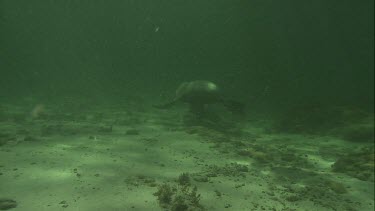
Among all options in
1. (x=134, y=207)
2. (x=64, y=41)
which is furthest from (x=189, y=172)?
(x=64, y=41)

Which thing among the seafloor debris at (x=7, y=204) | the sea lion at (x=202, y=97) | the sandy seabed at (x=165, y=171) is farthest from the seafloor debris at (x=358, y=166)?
the seafloor debris at (x=7, y=204)

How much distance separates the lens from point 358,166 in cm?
844

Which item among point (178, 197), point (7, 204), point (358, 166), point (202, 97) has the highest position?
point (202, 97)

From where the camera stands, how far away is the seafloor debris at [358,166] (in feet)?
26.0

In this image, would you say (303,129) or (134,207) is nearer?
(134,207)

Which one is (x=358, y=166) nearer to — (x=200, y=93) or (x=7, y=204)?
(x=200, y=93)

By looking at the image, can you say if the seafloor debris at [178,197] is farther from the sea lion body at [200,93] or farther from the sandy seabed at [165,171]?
the sea lion body at [200,93]

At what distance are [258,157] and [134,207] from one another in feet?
14.8

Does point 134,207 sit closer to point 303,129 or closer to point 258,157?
point 258,157

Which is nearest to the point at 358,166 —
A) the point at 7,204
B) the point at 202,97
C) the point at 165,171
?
the point at 165,171

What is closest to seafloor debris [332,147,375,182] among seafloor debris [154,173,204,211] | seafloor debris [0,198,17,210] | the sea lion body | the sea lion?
seafloor debris [154,173,204,211]

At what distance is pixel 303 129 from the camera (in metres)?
13.7

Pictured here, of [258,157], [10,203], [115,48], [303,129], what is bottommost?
[10,203]

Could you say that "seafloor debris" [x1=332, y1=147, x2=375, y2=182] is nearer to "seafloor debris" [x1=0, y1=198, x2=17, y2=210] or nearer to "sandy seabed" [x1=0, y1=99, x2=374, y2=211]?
"sandy seabed" [x1=0, y1=99, x2=374, y2=211]
